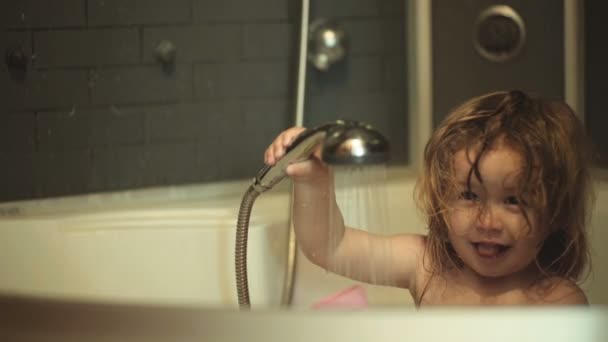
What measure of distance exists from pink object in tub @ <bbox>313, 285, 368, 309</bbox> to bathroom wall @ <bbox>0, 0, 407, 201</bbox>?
24 centimetres

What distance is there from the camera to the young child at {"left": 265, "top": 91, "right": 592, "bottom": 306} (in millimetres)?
1114

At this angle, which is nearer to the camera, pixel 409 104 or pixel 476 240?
pixel 476 240

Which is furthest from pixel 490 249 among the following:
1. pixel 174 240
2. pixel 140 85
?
pixel 140 85

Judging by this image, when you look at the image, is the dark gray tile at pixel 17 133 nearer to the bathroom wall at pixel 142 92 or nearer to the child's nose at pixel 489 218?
the bathroom wall at pixel 142 92

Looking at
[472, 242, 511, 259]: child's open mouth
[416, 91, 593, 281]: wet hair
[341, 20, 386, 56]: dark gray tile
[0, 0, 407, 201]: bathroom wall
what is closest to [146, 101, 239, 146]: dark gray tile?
[0, 0, 407, 201]: bathroom wall

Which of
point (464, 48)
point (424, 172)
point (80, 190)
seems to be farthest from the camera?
point (464, 48)

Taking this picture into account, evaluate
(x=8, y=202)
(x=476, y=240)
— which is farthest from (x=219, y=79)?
(x=476, y=240)

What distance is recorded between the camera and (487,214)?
1.11 meters

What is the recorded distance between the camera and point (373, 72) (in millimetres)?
1613

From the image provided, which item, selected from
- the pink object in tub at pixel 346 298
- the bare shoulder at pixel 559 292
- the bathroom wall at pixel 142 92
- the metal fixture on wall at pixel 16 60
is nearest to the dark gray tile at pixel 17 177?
the bathroom wall at pixel 142 92

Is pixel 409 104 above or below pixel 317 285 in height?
above

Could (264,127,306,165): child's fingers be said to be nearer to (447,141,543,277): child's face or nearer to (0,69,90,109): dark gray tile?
(447,141,543,277): child's face

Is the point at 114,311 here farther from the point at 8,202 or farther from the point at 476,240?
the point at 8,202

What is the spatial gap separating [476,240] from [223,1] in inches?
20.9
